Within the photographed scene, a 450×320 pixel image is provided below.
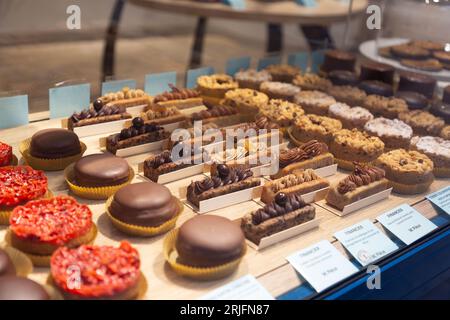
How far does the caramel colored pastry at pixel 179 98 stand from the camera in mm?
3043

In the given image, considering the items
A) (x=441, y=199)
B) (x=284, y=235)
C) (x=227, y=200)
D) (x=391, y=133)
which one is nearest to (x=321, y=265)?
(x=284, y=235)

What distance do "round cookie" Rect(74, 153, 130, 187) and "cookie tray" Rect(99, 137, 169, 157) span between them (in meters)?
0.26

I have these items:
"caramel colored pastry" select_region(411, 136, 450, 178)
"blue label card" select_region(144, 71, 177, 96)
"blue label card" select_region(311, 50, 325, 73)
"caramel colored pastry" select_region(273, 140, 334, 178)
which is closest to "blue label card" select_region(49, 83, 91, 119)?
"blue label card" select_region(144, 71, 177, 96)

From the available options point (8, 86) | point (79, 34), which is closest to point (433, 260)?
point (8, 86)

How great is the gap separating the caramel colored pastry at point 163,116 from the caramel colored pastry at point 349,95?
1.07 m

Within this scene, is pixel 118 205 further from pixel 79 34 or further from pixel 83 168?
pixel 79 34

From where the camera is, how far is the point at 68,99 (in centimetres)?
279

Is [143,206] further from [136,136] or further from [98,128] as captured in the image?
[98,128]

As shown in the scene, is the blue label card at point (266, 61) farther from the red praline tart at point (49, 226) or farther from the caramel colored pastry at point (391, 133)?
the red praline tart at point (49, 226)

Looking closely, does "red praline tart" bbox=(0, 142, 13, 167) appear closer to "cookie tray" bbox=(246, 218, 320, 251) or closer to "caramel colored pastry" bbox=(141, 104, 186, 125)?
"caramel colored pastry" bbox=(141, 104, 186, 125)

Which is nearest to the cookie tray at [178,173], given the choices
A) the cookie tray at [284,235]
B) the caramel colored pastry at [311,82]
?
the cookie tray at [284,235]

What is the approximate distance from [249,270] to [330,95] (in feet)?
6.08
